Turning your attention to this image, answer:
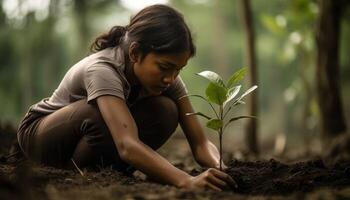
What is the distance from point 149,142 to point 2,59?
8.76m

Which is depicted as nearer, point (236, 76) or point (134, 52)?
point (236, 76)

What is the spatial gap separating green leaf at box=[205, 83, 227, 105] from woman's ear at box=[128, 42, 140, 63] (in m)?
0.42

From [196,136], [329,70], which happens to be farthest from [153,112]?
[329,70]

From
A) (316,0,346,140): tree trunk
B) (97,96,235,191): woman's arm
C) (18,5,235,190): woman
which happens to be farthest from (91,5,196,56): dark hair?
(316,0,346,140): tree trunk

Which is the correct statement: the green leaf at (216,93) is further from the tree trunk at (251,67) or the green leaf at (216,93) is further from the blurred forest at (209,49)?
the tree trunk at (251,67)

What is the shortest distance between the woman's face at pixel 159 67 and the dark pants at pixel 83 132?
0.25m

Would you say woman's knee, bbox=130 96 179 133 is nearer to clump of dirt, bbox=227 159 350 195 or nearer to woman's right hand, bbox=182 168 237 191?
clump of dirt, bbox=227 159 350 195

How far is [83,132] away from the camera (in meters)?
2.60

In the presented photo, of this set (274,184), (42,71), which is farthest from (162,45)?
(42,71)

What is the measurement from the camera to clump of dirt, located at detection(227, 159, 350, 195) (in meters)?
2.30

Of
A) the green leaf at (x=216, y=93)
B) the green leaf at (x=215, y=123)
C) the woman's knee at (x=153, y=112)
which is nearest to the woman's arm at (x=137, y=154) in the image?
the green leaf at (x=215, y=123)

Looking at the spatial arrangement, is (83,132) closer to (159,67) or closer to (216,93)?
(159,67)

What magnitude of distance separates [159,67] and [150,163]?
19.5 inches

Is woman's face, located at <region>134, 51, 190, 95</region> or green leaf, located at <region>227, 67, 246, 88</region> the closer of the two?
green leaf, located at <region>227, 67, 246, 88</region>
